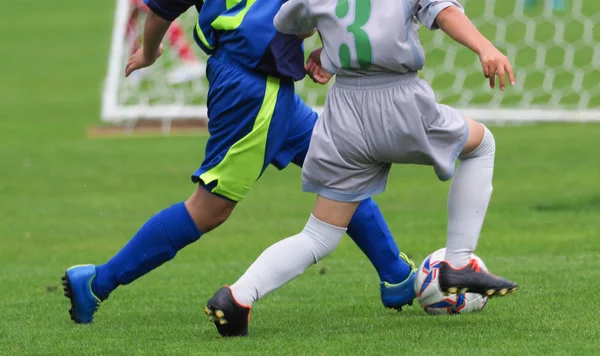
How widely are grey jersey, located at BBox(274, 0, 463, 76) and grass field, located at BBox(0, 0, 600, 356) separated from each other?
1.02 metres

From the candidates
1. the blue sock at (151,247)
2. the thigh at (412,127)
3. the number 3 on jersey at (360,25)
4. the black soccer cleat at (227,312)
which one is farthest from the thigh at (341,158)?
the blue sock at (151,247)

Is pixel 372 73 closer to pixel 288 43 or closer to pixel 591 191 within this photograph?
pixel 288 43

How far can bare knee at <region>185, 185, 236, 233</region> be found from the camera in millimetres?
5301

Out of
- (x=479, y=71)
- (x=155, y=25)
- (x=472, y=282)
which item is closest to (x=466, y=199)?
(x=472, y=282)

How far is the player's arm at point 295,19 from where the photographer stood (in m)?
4.77

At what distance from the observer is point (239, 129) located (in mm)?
5262

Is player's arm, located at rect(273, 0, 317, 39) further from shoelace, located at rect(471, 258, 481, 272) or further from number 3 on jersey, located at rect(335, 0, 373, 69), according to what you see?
shoelace, located at rect(471, 258, 481, 272)

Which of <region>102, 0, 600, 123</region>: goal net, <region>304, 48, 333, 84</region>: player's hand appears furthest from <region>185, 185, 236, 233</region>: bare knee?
<region>102, 0, 600, 123</region>: goal net

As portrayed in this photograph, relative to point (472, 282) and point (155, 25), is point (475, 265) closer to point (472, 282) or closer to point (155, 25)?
point (472, 282)

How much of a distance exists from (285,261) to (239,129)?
0.69m

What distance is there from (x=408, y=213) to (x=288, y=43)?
15.1ft

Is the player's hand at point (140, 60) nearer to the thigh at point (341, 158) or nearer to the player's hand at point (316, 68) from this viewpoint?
the player's hand at point (316, 68)

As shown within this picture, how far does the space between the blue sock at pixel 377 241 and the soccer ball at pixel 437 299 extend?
0.16 metres

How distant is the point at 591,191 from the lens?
10227 millimetres
